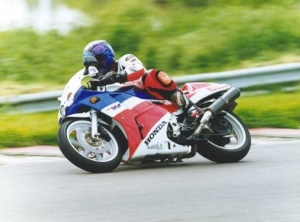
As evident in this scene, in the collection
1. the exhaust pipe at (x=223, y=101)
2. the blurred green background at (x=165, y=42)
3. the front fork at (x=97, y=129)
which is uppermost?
the exhaust pipe at (x=223, y=101)

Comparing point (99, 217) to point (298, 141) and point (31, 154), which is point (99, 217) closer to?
point (31, 154)

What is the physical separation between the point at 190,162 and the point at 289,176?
4.60 feet

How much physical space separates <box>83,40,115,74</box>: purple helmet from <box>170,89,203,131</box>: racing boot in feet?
2.35

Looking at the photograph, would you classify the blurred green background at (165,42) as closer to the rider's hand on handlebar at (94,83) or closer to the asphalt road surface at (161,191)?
the asphalt road surface at (161,191)

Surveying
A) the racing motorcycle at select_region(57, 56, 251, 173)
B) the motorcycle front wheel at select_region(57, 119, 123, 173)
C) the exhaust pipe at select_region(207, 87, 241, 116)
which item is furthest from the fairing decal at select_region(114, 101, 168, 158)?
the exhaust pipe at select_region(207, 87, 241, 116)

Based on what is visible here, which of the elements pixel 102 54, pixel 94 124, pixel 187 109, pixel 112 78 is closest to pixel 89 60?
pixel 102 54

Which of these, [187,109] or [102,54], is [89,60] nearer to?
[102,54]

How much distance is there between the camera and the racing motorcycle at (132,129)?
7.52 m

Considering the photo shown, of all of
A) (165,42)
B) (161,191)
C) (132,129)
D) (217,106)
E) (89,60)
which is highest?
(89,60)

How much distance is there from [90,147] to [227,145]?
1.52 m

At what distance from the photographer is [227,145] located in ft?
26.8

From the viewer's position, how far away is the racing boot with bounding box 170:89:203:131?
788 cm

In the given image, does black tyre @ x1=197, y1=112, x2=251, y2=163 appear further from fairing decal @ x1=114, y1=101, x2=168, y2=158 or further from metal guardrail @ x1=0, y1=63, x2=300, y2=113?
metal guardrail @ x1=0, y1=63, x2=300, y2=113

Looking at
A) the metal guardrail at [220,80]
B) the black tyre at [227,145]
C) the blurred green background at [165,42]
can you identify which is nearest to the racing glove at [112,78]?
the black tyre at [227,145]
